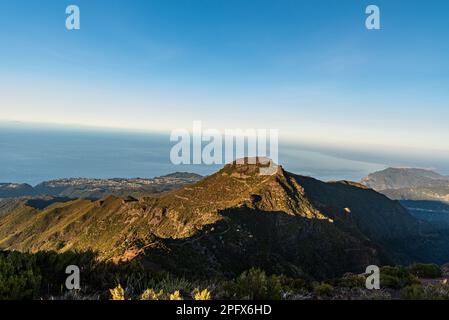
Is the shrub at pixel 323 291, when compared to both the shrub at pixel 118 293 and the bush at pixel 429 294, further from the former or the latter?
the shrub at pixel 118 293

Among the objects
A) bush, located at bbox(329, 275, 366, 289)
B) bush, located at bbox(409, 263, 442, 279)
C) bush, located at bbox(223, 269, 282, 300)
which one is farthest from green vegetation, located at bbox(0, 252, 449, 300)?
bush, located at bbox(409, 263, 442, 279)

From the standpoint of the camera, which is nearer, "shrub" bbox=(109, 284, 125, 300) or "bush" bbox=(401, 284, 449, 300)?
"shrub" bbox=(109, 284, 125, 300)

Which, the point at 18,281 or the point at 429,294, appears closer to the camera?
the point at 18,281

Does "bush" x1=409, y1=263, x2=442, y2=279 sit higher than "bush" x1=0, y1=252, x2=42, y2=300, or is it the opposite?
"bush" x1=0, y1=252, x2=42, y2=300

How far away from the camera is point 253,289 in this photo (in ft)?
30.9

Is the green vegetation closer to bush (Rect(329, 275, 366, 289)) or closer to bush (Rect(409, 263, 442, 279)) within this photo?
bush (Rect(329, 275, 366, 289))

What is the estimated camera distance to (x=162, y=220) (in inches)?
4500

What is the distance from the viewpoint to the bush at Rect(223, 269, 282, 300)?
9.18m

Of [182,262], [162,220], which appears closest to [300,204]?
[162,220]

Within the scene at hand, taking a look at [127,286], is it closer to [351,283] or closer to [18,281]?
[18,281]

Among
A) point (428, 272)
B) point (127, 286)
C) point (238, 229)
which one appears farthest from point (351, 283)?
point (238, 229)

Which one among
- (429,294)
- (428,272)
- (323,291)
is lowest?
(428,272)
